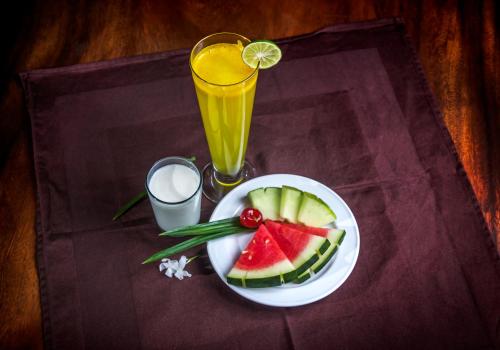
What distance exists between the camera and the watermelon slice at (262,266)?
1.08m

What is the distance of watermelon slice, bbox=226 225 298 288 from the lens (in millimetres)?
1078

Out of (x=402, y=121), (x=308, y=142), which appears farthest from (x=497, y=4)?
(x=308, y=142)

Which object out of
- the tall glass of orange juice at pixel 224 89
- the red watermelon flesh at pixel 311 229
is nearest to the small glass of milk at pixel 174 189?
the tall glass of orange juice at pixel 224 89

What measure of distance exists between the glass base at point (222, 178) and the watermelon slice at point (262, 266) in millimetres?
235

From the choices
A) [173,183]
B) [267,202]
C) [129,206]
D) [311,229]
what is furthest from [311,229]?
[129,206]

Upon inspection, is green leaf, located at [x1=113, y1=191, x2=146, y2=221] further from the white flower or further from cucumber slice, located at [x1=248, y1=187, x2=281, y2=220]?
cucumber slice, located at [x1=248, y1=187, x2=281, y2=220]

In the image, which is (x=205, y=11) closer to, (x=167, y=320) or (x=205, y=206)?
(x=205, y=206)

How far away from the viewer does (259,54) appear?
110 cm

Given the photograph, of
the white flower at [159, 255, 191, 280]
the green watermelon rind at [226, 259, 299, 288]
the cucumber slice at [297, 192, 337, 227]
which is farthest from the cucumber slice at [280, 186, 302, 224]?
the white flower at [159, 255, 191, 280]

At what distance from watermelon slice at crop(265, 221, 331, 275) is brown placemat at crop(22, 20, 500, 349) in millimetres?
124

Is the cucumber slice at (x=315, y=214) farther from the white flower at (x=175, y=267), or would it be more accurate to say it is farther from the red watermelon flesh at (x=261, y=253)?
the white flower at (x=175, y=267)

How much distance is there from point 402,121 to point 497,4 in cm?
61

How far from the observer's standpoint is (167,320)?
114 cm

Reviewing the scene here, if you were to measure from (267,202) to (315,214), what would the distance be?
114 mm
